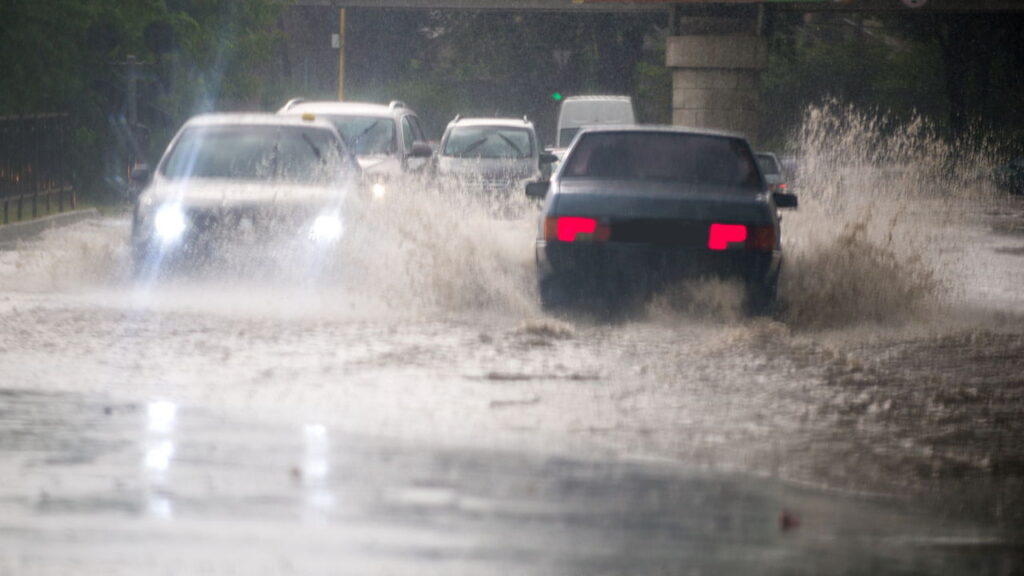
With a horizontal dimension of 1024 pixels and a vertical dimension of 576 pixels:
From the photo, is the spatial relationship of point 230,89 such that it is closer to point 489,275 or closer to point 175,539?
point 489,275

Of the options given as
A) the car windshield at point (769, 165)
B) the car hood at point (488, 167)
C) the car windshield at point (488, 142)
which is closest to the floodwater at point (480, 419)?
the car hood at point (488, 167)

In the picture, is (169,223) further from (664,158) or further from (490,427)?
(490,427)

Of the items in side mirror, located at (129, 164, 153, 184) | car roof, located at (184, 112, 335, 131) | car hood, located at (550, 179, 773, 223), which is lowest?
side mirror, located at (129, 164, 153, 184)

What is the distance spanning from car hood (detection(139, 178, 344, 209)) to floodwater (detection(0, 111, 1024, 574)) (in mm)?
427

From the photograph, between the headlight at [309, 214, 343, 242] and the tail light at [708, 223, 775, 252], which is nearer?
the tail light at [708, 223, 775, 252]

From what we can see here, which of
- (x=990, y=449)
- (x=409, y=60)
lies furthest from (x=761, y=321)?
(x=409, y=60)

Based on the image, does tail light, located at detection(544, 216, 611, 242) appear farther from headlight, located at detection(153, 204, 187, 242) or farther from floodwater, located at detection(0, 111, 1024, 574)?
headlight, located at detection(153, 204, 187, 242)

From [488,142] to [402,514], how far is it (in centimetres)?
2134

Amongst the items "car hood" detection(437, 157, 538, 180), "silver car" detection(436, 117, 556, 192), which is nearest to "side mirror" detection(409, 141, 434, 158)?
"silver car" detection(436, 117, 556, 192)

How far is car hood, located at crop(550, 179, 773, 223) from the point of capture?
12312 mm

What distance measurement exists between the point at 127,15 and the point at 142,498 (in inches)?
911

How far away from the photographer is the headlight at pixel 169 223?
47.9 ft

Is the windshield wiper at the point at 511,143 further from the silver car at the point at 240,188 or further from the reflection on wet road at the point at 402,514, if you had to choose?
the reflection on wet road at the point at 402,514

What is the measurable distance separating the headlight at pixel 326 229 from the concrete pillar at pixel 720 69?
1280 inches
